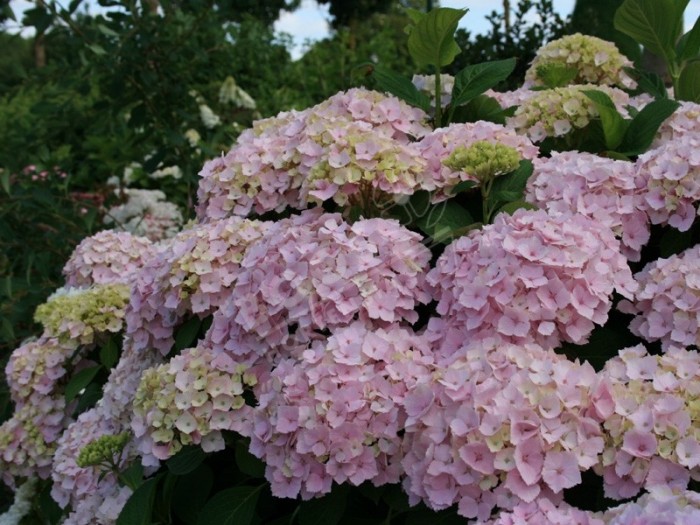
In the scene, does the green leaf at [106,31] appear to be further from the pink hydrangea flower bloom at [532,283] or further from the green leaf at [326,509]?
the green leaf at [326,509]

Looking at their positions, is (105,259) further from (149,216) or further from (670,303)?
(149,216)

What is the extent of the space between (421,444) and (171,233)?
11.8 feet

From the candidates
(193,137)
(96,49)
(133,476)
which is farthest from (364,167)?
(193,137)

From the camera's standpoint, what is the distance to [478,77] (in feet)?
7.39

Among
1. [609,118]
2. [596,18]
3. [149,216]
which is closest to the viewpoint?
[609,118]

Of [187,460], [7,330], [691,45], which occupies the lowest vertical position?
[7,330]

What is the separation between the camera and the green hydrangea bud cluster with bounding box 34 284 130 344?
96.7 inches

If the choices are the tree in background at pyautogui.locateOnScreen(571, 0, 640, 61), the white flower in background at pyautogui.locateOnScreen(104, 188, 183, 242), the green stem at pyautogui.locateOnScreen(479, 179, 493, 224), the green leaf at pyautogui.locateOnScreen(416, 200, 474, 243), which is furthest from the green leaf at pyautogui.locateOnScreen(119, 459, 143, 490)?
the tree in background at pyautogui.locateOnScreen(571, 0, 640, 61)

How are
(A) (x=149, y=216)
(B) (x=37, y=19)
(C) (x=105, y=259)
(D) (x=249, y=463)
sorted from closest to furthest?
1. (D) (x=249, y=463)
2. (C) (x=105, y=259)
3. (B) (x=37, y=19)
4. (A) (x=149, y=216)

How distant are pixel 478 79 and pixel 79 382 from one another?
4.60 ft

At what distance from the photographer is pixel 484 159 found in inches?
72.9

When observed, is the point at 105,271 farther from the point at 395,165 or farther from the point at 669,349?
the point at 669,349

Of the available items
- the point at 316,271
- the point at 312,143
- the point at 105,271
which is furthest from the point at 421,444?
the point at 105,271

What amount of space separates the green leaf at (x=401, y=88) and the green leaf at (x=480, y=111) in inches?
5.4
